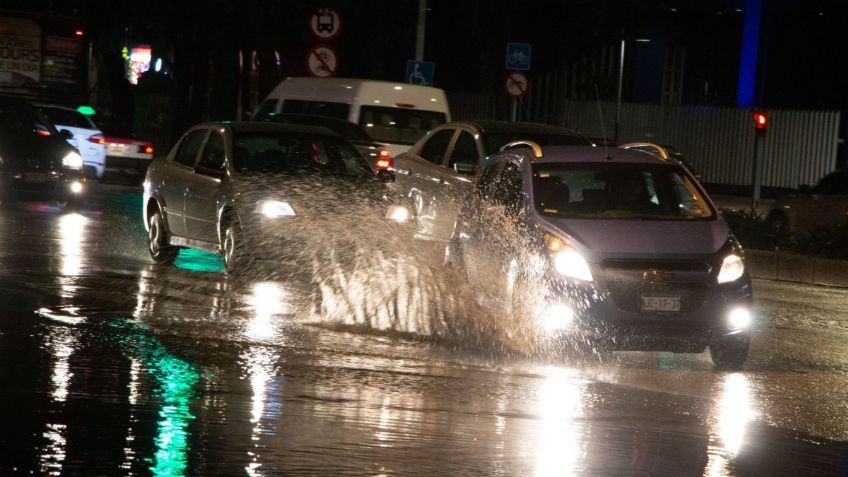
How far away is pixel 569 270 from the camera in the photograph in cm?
1010

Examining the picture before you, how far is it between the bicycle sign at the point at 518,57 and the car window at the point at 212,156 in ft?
43.7

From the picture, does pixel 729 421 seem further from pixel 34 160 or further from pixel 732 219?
pixel 34 160

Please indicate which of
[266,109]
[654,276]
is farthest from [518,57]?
[654,276]

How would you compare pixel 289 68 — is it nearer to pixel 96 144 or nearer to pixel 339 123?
pixel 96 144

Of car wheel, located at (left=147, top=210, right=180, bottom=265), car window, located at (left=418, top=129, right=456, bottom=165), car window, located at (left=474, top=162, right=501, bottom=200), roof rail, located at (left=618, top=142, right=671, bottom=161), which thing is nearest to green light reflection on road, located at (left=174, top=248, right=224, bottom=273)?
car wheel, located at (left=147, top=210, right=180, bottom=265)

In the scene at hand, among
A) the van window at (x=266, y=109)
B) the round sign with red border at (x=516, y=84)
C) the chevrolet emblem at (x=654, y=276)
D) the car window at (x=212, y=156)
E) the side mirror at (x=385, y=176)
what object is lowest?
the chevrolet emblem at (x=654, y=276)

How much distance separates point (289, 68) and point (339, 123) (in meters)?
22.1

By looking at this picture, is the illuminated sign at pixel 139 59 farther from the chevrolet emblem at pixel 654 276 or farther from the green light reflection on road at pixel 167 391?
the chevrolet emblem at pixel 654 276

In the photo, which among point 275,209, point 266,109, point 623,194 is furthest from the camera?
point 266,109

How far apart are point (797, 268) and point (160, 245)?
7278 millimetres

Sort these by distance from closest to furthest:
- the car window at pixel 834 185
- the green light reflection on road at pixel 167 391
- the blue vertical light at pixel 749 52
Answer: the green light reflection on road at pixel 167 391
the car window at pixel 834 185
the blue vertical light at pixel 749 52

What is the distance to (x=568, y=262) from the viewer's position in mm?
10133

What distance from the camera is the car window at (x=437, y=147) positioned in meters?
16.7

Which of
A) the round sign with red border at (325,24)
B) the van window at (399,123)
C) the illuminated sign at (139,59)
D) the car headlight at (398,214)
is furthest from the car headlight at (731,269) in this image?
the illuminated sign at (139,59)
